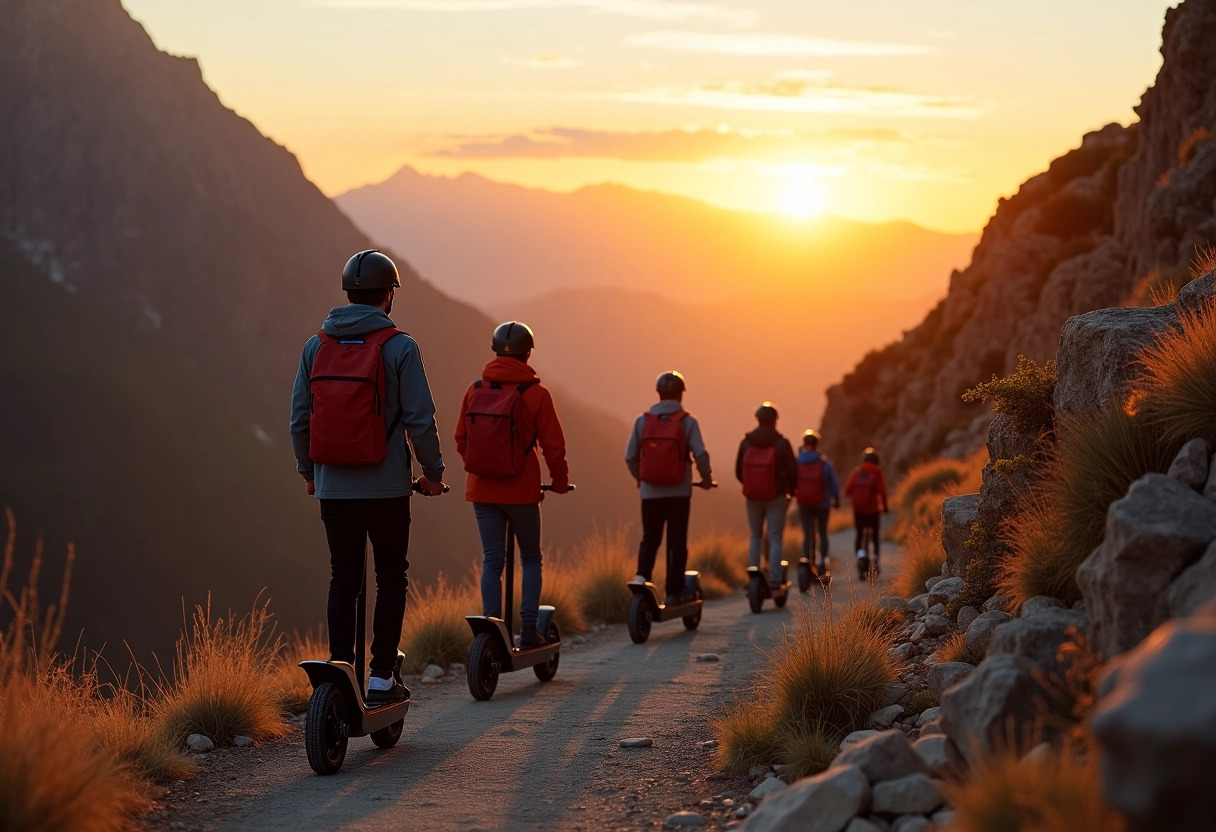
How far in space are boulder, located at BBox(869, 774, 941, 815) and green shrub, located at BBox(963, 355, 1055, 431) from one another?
12.3 feet

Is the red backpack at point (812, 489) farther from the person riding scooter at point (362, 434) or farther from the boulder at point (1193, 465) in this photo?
the boulder at point (1193, 465)

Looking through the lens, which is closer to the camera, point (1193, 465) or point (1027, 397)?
point (1193, 465)

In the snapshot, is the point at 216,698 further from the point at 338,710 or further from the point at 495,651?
the point at 495,651

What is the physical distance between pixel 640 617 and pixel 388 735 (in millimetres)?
5266

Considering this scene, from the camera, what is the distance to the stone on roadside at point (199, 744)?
298 inches

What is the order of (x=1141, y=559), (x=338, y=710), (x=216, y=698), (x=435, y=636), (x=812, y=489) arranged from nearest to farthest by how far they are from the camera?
(x=1141, y=559), (x=338, y=710), (x=216, y=698), (x=435, y=636), (x=812, y=489)

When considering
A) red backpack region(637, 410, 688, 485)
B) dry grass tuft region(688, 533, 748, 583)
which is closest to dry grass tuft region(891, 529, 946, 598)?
red backpack region(637, 410, 688, 485)

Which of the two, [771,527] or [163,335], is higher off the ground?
[163,335]

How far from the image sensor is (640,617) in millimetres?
12453

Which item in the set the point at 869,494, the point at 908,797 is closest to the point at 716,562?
the point at 869,494

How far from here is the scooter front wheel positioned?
12.4 metres

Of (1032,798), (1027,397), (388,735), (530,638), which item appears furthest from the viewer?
(530,638)

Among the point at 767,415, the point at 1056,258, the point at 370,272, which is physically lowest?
the point at 767,415

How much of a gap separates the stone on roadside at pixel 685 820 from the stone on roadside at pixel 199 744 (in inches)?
128
